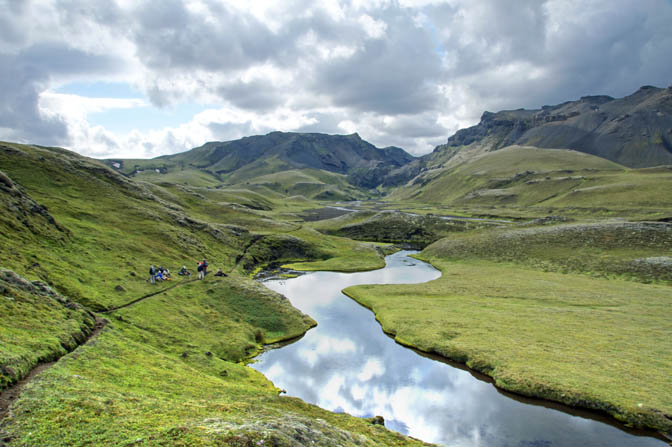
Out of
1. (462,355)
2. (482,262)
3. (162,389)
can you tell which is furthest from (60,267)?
(482,262)

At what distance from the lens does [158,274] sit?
68875 mm

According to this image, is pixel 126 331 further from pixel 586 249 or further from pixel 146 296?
pixel 586 249

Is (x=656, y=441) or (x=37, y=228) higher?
(x=37, y=228)

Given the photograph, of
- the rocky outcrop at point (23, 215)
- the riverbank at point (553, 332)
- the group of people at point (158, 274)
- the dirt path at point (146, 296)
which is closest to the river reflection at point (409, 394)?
the riverbank at point (553, 332)

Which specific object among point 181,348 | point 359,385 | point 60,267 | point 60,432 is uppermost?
point 60,267

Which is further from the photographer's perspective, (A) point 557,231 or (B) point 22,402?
(A) point 557,231

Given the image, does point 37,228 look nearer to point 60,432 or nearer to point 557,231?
point 60,432

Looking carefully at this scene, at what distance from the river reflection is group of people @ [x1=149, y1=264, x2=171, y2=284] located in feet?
92.3

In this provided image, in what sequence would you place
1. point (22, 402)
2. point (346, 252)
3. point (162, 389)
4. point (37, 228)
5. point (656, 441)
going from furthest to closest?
point (346, 252) → point (37, 228) → point (656, 441) → point (162, 389) → point (22, 402)

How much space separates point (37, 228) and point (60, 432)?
5848 cm

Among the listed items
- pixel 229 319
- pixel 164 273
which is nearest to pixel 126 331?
pixel 229 319

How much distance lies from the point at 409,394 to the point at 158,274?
171ft

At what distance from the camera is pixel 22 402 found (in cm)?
2088

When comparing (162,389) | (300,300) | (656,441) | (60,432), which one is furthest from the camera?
(300,300)
